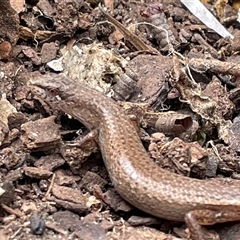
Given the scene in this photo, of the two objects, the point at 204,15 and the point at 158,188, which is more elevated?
the point at 204,15

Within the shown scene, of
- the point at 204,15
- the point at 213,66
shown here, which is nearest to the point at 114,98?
the point at 213,66

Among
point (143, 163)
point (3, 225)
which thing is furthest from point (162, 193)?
point (3, 225)

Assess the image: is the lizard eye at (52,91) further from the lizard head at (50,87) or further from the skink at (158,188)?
the skink at (158,188)

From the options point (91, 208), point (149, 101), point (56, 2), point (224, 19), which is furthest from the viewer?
point (224, 19)

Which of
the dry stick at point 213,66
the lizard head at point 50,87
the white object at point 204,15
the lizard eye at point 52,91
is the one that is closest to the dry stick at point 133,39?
the dry stick at point 213,66

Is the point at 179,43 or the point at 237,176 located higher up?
the point at 179,43

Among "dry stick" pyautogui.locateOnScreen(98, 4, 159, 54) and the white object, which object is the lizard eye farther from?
the white object

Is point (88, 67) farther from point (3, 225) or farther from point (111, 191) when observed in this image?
point (3, 225)

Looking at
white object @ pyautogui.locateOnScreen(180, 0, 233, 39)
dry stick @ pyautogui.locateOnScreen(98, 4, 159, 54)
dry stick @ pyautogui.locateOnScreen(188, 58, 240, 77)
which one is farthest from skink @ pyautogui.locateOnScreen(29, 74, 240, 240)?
white object @ pyautogui.locateOnScreen(180, 0, 233, 39)

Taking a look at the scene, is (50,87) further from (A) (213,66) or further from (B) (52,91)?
(A) (213,66)
